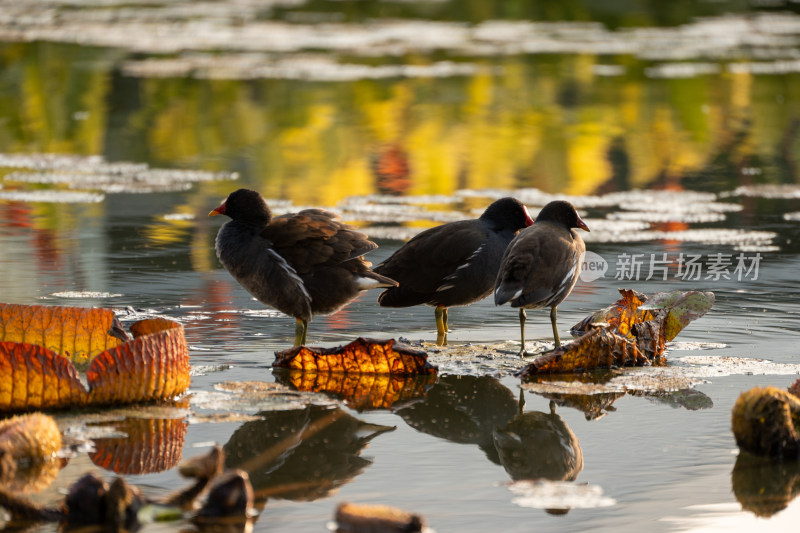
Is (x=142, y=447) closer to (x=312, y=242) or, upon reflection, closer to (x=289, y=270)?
(x=289, y=270)

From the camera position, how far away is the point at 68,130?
1338 centimetres

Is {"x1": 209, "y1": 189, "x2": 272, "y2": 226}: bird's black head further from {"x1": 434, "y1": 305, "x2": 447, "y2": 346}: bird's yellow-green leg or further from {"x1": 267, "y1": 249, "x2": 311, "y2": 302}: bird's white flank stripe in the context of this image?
{"x1": 434, "y1": 305, "x2": 447, "y2": 346}: bird's yellow-green leg

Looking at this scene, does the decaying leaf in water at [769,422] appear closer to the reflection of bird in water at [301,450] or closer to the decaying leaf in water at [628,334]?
the decaying leaf in water at [628,334]

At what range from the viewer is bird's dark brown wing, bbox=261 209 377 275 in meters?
6.01

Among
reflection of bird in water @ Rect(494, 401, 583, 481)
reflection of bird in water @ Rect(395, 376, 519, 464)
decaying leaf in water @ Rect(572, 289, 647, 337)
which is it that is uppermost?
decaying leaf in water @ Rect(572, 289, 647, 337)

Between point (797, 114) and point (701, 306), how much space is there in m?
9.84

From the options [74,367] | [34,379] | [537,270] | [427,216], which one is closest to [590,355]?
[537,270]

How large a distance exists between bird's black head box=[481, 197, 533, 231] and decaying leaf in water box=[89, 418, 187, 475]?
2.78 meters

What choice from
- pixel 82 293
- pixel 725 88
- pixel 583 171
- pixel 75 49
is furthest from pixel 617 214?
pixel 75 49

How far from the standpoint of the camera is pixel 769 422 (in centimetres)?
407

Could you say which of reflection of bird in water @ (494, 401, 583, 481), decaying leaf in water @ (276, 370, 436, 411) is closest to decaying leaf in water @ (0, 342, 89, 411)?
decaying leaf in water @ (276, 370, 436, 411)

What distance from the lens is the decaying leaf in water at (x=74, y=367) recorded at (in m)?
4.33

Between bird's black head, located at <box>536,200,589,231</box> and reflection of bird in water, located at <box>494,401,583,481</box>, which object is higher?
bird's black head, located at <box>536,200,589,231</box>

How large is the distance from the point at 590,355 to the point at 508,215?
1.64 metres
